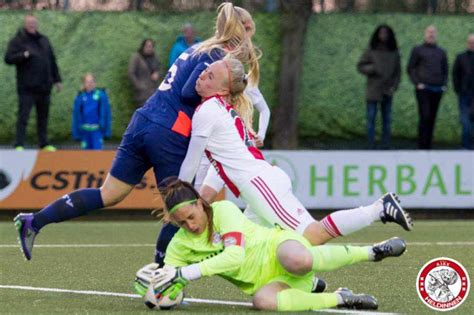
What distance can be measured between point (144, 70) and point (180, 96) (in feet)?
37.0

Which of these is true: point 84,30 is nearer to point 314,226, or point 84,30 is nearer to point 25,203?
point 25,203

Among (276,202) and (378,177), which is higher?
(276,202)

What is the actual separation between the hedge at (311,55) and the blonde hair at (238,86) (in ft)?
40.4

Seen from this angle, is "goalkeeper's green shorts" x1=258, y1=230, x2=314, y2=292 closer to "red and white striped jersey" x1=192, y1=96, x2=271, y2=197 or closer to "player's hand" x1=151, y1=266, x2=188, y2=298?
"player's hand" x1=151, y1=266, x2=188, y2=298

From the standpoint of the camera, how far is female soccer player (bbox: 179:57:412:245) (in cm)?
878

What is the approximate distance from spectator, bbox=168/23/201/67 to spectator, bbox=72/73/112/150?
1.16 meters

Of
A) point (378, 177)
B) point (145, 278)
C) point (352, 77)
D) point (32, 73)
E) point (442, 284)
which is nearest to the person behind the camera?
point (145, 278)

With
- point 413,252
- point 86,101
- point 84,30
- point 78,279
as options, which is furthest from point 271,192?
point 84,30

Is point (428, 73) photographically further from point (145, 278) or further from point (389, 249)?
point (145, 278)

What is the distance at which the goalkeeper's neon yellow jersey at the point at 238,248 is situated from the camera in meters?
8.36

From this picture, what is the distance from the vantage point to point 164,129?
30.7ft

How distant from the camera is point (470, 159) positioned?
18.5m

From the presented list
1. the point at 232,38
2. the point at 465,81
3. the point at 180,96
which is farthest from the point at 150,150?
the point at 465,81

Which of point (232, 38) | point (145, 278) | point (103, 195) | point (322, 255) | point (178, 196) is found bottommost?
point (145, 278)
